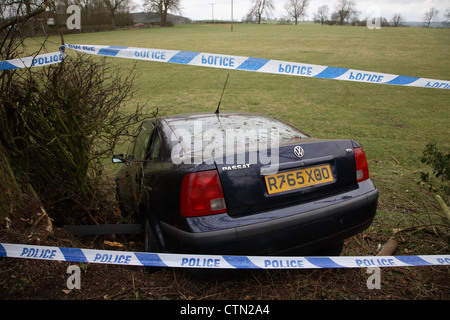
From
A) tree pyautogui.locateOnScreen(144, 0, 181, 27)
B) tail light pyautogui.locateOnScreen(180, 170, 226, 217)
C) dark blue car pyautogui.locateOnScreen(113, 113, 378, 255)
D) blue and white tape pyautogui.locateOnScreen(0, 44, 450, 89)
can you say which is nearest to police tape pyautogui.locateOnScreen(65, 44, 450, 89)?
blue and white tape pyautogui.locateOnScreen(0, 44, 450, 89)

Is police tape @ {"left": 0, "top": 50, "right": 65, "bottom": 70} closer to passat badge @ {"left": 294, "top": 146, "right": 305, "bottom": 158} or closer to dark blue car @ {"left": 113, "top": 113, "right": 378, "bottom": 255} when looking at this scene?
dark blue car @ {"left": 113, "top": 113, "right": 378, "bottom": 255}

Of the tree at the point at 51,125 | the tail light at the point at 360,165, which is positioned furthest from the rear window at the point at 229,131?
the tree at the point at 51,125

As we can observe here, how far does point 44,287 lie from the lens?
2.38 meters

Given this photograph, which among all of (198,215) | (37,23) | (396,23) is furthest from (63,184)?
(396,23)

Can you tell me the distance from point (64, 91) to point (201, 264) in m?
2.18

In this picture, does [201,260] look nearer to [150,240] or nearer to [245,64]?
[150,240]

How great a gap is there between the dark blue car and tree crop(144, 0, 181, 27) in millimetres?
76786

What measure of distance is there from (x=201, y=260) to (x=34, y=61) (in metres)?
2.52

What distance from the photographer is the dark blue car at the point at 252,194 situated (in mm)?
2277

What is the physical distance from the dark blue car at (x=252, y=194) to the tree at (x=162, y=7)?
76.8 m

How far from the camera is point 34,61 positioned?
10.3 feet

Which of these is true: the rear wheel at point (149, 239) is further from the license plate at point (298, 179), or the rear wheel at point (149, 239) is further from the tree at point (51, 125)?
the license plate at point (298, 179)

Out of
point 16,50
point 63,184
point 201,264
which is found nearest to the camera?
point 201,264
